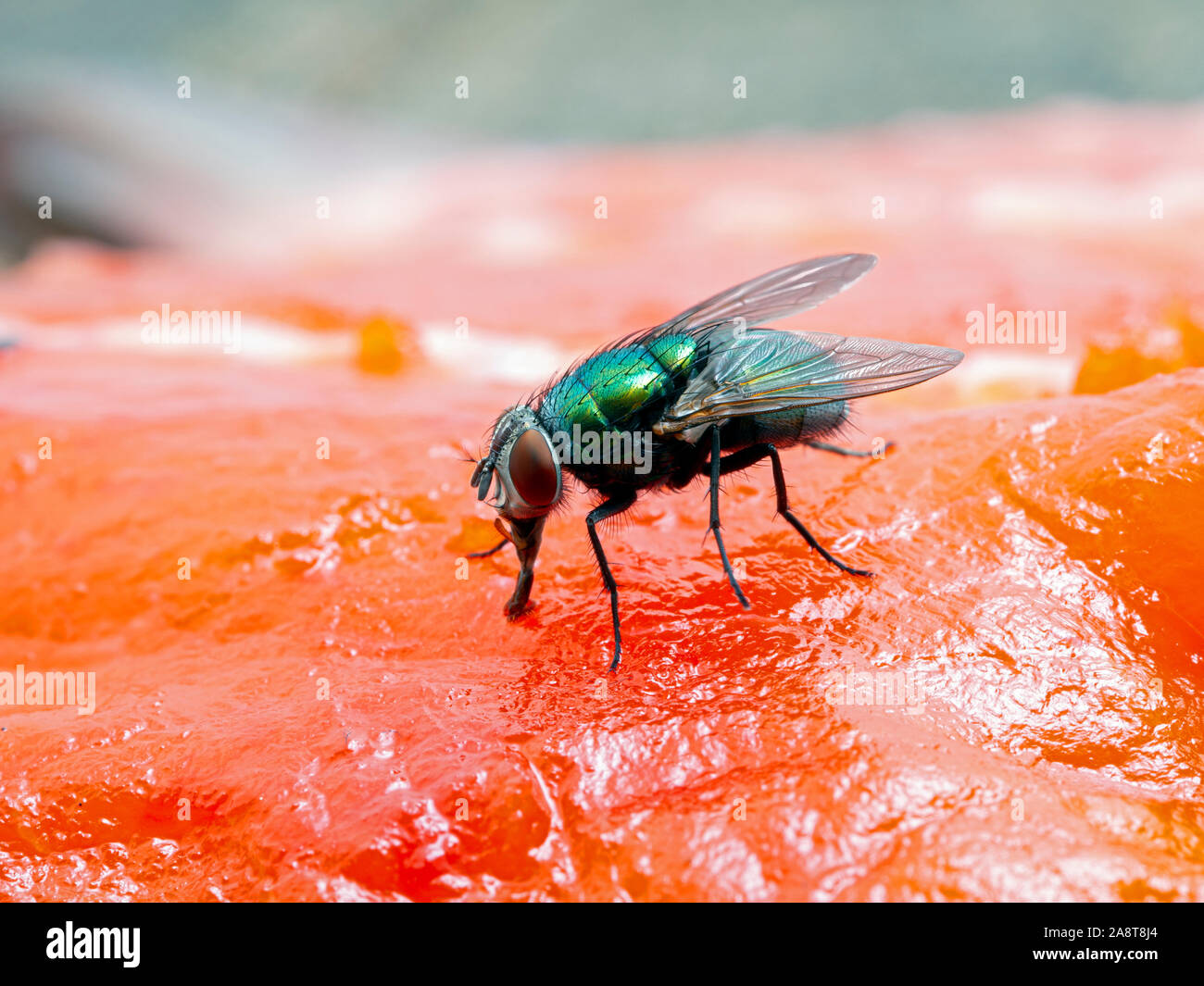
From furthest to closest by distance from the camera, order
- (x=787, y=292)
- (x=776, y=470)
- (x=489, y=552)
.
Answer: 1. (x=787, y=292)
2. (x=489, y=552)
3. (x=776, y=470)

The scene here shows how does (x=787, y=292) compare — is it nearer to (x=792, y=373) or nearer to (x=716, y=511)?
(x=792, y=373)

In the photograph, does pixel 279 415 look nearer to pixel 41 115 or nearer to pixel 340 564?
pixel 340 564

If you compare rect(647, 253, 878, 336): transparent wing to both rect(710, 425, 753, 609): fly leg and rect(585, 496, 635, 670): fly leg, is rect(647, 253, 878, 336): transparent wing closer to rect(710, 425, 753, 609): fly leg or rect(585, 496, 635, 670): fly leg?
rect(710, 425, 753, 609): fly leg

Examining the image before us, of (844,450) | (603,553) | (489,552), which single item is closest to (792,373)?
(603,553)

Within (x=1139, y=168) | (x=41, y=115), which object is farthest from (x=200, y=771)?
(x=41, y=115)

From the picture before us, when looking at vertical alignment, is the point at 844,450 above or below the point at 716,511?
above

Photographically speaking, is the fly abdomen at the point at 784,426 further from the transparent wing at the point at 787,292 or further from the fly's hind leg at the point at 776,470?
the transparent wing at the point at 787,292
